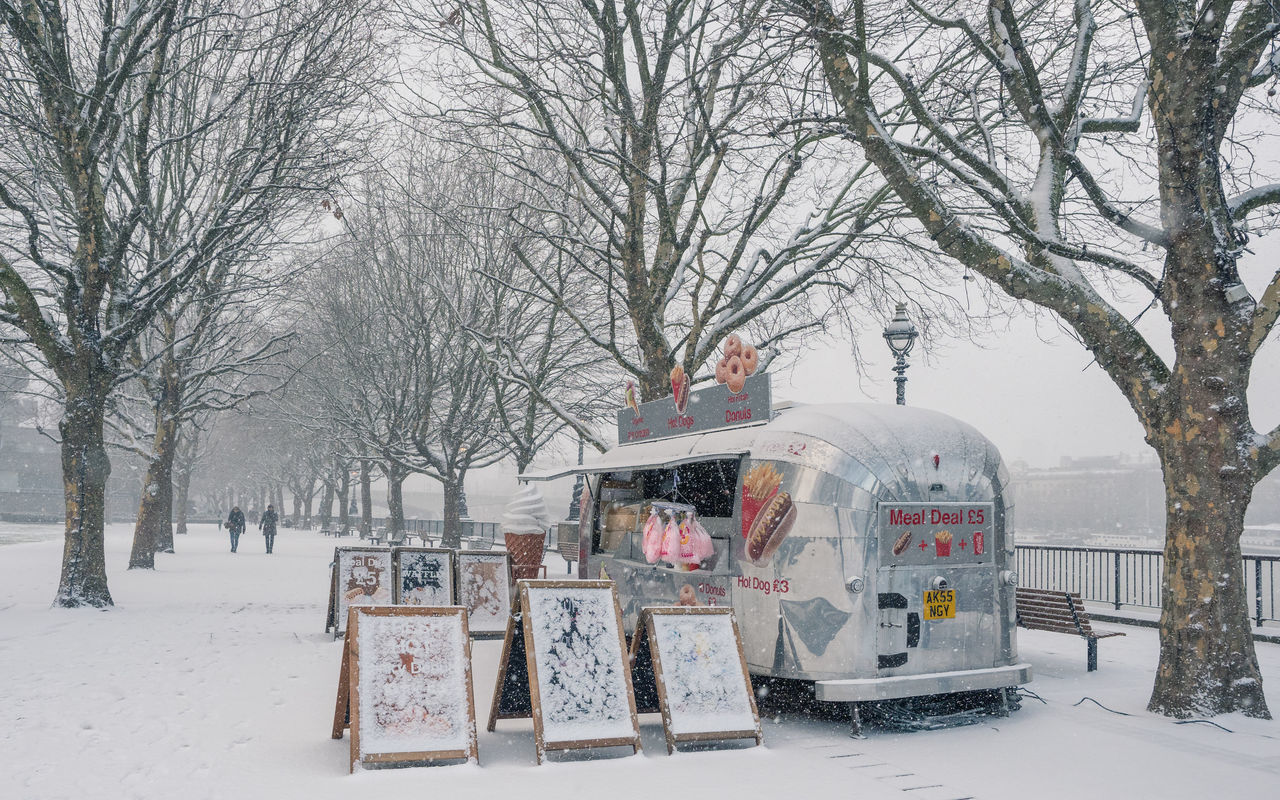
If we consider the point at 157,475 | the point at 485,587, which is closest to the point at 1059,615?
the point at 485,587

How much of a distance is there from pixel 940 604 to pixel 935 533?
0.58 m

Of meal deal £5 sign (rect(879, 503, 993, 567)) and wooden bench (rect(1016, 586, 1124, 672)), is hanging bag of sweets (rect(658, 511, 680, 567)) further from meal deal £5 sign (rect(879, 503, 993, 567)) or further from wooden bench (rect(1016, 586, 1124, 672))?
wooden bench (rect(1016, 586, 1124, 672))

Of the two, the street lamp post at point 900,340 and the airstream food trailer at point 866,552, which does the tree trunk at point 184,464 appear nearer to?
the street lamp post at point 900,340

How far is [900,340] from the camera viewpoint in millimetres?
14102

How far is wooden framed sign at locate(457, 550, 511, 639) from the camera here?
12.5 meters

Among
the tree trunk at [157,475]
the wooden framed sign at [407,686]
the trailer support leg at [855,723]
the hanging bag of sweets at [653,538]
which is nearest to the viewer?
the wooden framed sign at [407,686]

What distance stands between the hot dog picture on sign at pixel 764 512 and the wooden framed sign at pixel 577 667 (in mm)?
1492

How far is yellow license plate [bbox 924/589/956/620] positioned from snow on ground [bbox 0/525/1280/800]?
36.3 inches

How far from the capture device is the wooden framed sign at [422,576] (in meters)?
12.2

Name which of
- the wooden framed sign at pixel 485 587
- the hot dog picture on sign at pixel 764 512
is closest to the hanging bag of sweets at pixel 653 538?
the hot dog picture on sign at pixel 764 512

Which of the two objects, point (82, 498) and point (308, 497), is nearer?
point (82, 498)

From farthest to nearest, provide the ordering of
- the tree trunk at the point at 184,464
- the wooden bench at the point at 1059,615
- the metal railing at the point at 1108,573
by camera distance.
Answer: the tree trunk at the point at 184,464 → the metal railing at the point at 1108,573 → the wooden bench at the point at 1059,615

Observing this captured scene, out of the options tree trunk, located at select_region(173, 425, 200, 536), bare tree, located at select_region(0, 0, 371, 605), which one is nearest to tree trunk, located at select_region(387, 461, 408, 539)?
tree trunk, located at select_region(173, 425, 200, 536)

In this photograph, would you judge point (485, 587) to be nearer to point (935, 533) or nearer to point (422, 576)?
point (422, 576)
